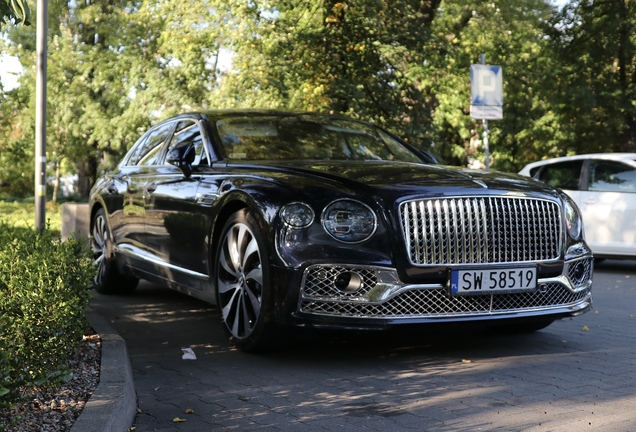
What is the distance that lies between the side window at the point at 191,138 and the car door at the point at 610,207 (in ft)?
21.6

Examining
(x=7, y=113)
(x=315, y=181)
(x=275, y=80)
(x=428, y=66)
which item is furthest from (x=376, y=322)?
(x=7, y=113)

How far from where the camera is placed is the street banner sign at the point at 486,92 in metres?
13.9

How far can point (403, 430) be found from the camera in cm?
412

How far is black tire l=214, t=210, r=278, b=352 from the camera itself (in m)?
5.58

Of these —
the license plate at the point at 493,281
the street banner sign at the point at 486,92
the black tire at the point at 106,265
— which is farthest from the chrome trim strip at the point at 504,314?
the street banner sign at the point at 486,92

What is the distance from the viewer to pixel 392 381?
16.9ft

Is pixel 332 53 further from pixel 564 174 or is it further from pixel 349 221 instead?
pixel 349 221

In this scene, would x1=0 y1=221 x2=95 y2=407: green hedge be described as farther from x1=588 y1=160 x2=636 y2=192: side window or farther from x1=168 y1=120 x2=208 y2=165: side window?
x1=588 y1=160 x2=636 y2=192: side window

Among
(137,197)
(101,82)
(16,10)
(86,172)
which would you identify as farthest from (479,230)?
(86,172)

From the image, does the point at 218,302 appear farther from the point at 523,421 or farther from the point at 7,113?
the point at 7,113

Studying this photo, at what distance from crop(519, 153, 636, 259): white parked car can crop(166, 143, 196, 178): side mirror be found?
22.9ft

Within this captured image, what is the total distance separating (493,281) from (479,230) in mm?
315

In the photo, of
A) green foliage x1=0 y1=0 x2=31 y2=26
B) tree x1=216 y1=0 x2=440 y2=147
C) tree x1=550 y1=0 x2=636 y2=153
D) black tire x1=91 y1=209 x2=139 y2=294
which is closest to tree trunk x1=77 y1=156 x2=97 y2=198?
tree x1=550 y1=0 x2=636 y2=153

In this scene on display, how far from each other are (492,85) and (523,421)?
10.5 m
